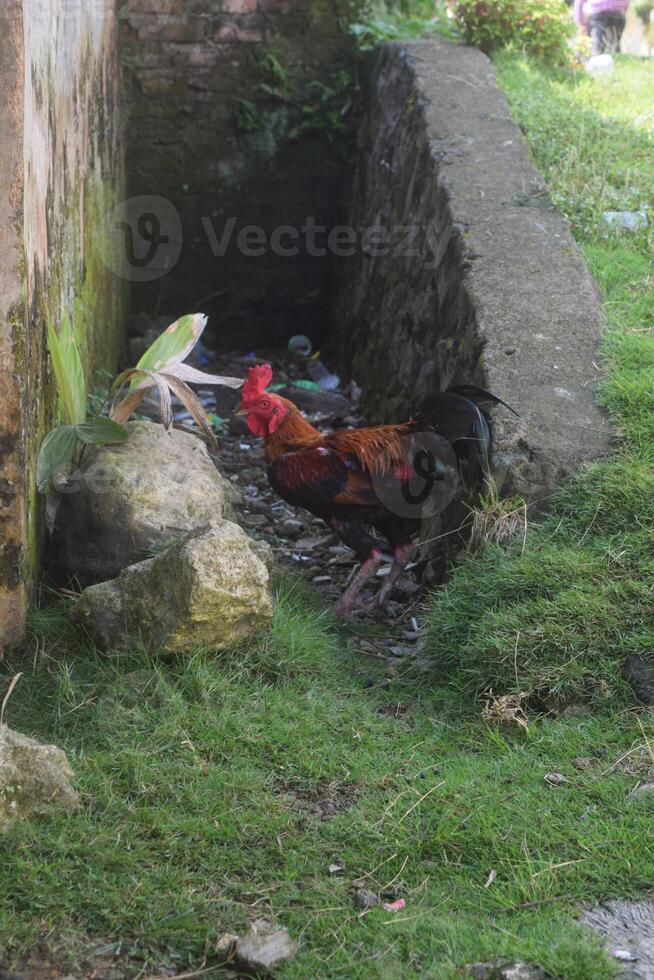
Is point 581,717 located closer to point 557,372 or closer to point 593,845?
point 593,845

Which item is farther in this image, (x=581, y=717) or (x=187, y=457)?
(x=187, y=457)

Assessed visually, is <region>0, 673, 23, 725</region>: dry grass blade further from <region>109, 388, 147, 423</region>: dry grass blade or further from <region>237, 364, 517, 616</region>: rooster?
<region>237, 364, 517, 616</region>: rooster

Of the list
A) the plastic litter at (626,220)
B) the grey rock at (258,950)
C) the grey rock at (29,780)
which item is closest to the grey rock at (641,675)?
the grey rock at (258,950)

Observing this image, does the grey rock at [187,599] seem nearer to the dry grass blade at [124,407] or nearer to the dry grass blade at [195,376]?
the dry grass blade at [195,376]

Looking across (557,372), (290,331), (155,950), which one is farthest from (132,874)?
(290,331)

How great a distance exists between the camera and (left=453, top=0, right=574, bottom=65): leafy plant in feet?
25.3

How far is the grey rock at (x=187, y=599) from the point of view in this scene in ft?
11.5

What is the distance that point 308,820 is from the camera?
303 centimetres

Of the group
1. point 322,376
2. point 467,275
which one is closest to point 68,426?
point 467,275

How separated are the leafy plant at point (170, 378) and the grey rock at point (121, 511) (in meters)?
0.21

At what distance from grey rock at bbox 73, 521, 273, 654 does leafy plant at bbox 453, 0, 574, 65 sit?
5.54m

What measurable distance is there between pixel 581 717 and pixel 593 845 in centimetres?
63

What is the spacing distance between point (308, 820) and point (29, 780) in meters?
0.78

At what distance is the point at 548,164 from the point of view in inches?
255
